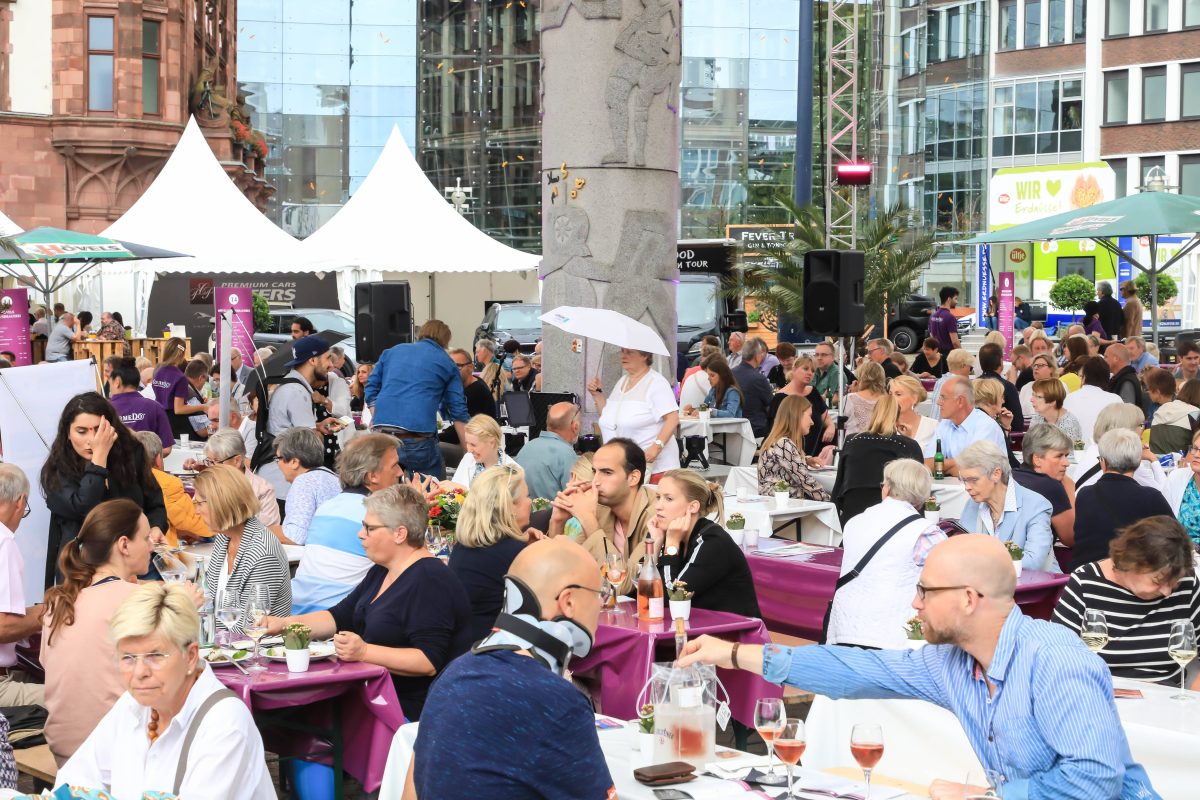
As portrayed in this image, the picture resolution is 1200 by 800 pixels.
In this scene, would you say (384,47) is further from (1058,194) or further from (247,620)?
(247,620)

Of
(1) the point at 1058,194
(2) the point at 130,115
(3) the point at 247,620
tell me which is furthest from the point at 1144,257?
(3) the point at 247,620

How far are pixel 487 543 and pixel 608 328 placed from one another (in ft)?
15.4

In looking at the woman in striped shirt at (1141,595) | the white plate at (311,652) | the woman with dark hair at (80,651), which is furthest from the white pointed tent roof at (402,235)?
the woman in striped shirt at (1141,595)

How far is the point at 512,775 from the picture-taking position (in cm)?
338

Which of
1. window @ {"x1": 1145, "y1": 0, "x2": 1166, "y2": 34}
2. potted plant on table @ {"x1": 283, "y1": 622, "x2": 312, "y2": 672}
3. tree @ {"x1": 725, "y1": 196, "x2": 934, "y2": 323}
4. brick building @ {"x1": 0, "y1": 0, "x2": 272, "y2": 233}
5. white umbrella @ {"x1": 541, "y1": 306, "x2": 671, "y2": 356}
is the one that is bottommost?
potted plant on table @ {"x1": 283, "y1": 622, "x2": 312, "y2": 672}

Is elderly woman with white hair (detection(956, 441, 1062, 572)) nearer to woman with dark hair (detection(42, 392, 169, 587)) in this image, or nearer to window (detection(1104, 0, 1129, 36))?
woman with dark hair (detection(42, 392, 169, 587))

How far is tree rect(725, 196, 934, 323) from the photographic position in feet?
77.3

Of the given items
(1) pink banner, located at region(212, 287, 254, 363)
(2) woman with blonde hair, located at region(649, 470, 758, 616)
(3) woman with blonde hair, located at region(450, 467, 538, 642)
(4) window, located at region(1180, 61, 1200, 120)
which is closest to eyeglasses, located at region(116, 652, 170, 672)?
(3) woman with blonde hair, located at region(450, 467, 538, 642)

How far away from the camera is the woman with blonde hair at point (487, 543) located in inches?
248

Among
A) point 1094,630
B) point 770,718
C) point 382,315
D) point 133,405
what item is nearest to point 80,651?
point 770,718

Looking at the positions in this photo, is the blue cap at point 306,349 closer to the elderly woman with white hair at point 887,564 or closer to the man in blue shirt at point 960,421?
the man in blue shirt at point 960,421

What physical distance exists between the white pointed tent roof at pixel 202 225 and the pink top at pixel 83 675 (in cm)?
1539

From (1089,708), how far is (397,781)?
7.14ft

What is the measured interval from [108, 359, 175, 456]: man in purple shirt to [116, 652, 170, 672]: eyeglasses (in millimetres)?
7344
